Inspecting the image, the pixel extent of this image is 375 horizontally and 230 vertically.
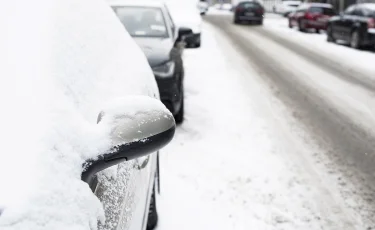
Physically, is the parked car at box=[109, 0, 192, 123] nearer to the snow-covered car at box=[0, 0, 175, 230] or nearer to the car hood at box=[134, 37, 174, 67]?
the car hood at box=[134, 37, 174, 67]

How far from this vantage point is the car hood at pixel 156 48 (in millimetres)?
5684

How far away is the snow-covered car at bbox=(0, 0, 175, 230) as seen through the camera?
1192mm

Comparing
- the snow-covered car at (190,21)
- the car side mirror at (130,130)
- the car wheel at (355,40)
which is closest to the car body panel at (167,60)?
the car side mirror at (130,130)

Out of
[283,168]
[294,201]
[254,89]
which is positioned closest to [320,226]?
[294,201]

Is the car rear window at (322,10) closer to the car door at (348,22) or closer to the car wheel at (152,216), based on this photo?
the car door at (348,22)

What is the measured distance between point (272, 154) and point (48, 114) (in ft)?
14.0

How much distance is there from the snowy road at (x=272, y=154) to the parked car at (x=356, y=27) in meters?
5.23

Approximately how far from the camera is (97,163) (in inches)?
56.5

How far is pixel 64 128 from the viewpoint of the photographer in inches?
53.7

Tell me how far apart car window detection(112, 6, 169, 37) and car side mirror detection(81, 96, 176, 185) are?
5073mm

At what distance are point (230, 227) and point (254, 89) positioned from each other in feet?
18.4

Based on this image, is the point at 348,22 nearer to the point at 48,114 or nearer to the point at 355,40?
the point at 355,40

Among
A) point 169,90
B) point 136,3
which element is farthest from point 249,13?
point 169,90

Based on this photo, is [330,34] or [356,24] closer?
[356,24]
